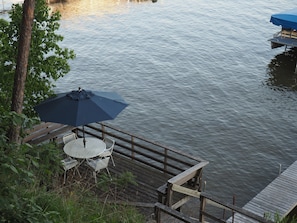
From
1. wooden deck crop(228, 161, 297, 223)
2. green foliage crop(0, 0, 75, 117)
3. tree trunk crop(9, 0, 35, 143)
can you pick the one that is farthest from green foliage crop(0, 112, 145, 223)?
wooden deck crop(228, 161, 297, 223)

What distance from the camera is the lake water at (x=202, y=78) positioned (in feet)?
59.0

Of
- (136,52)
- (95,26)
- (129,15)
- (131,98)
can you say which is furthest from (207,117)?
(129,15)

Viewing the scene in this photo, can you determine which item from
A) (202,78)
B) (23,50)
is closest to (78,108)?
(23,50)

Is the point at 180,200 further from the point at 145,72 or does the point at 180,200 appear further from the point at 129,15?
the point at 129,15

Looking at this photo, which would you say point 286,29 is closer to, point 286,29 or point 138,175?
point 286,29

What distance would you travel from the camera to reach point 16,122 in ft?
14.2

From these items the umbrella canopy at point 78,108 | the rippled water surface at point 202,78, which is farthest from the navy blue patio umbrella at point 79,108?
the rippled water surface at point 202,78

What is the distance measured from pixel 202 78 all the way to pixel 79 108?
47.3 ft

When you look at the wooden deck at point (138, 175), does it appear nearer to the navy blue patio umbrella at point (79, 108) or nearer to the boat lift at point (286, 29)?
the navy blue patio umbrella at point (79, 108)

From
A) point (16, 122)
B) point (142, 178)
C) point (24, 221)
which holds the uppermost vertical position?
point (16, 122)

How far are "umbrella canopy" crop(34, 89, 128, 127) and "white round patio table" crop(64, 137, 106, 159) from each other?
108 cm

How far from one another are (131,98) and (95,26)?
489 inches

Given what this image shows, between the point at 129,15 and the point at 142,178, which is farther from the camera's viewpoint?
the point at 129,15

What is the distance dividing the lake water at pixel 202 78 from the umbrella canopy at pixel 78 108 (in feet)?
19.7
